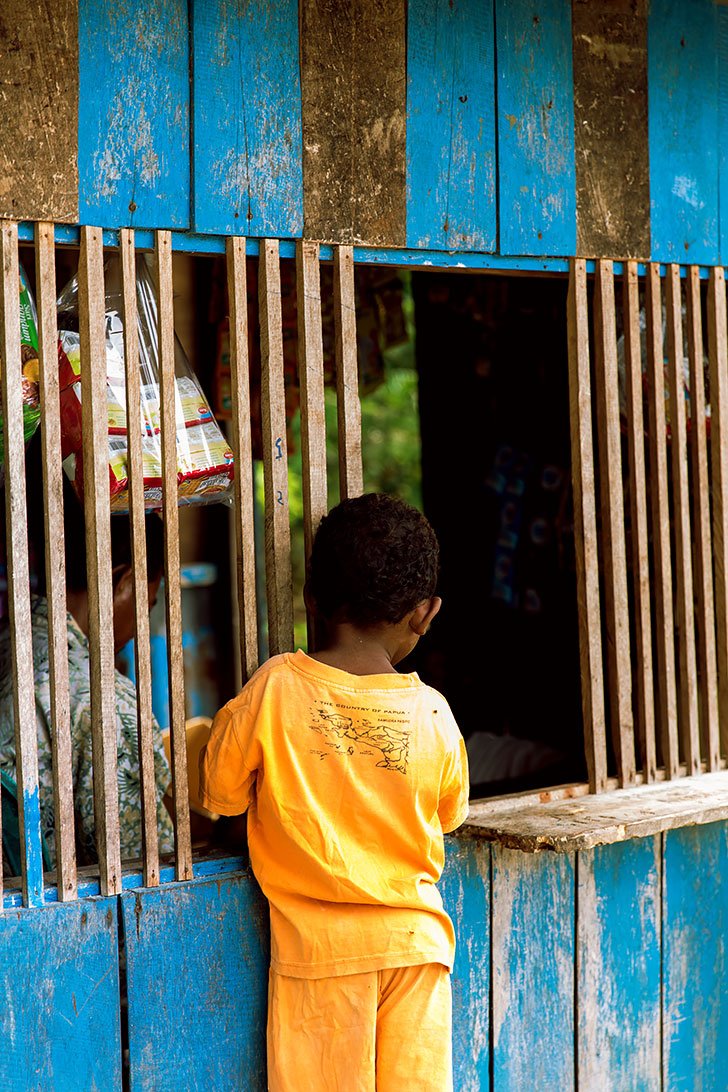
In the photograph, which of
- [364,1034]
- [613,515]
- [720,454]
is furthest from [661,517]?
[364,1034]

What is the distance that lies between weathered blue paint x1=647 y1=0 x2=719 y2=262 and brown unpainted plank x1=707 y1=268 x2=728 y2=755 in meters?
A: 0.13

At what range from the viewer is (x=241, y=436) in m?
2.51

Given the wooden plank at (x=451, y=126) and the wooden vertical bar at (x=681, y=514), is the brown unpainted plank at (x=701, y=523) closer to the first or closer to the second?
the wooden vertical bar at (x=681, y=514)

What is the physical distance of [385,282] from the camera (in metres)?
4.48

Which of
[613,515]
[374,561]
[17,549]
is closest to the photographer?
[17,549]

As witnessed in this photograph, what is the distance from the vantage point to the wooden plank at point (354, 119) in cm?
265

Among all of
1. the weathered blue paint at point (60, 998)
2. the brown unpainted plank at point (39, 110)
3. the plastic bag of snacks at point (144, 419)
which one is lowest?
the weathered blue paint at point (60, 998)

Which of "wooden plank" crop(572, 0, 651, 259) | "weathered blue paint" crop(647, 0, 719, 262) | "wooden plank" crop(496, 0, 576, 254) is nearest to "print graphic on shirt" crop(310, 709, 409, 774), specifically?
"wooden plank" crop(496, 0, 576, 254)

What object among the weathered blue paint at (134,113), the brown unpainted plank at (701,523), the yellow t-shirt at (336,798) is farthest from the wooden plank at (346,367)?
the brown unpainted plank at (701,523)

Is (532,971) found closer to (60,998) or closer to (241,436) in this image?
(60,998)

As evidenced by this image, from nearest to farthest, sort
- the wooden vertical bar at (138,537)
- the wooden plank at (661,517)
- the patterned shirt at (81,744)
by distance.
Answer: the wooden vertical bar at (138,537) < the patterned shirt at (81,744) < the wooden plank at (661,517)

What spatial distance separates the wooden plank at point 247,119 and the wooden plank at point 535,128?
0.56 m

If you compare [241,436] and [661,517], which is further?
[661,517]

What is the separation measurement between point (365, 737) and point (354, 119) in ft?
4.39
